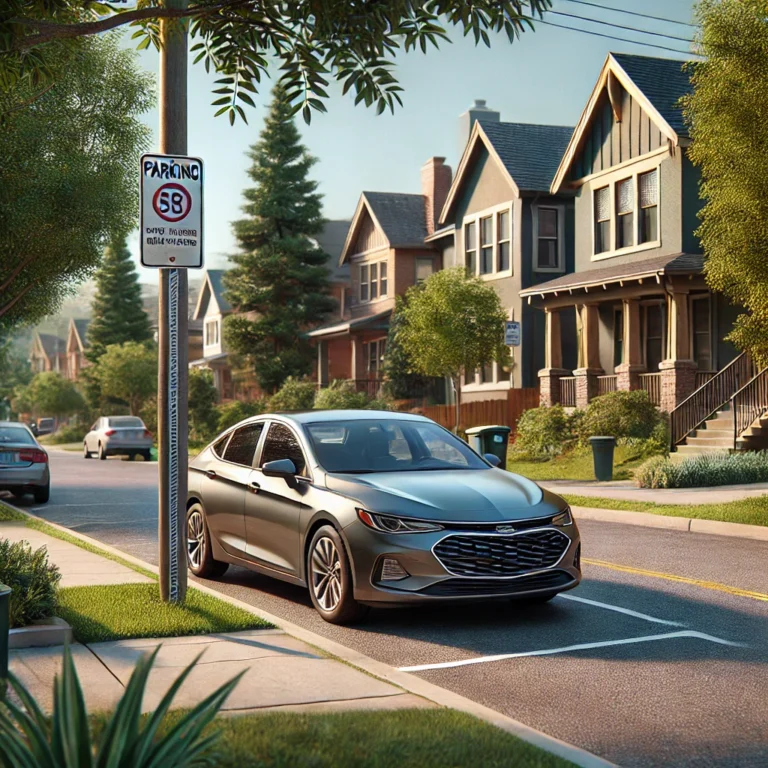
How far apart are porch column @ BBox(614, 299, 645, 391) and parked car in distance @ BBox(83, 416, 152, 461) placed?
19.1m

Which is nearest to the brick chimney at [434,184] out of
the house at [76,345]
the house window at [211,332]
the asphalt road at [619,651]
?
the house window at [211,332]

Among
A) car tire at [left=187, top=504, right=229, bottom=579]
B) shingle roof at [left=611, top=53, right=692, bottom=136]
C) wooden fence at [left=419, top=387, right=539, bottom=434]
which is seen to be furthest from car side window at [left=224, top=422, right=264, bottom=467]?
wooden fence at [left=419, top=387, right=539, bottom=434]

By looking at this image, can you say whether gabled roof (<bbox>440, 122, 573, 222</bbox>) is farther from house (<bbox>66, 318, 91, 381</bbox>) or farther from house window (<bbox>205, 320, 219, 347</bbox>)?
house (<bbox>66, 318, 91, 381</bbox>)

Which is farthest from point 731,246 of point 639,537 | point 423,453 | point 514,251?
point 514,251

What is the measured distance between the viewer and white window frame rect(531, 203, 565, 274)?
35000 millimetres

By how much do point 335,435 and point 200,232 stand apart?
2523 millimetres

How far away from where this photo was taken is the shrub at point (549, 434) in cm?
2834

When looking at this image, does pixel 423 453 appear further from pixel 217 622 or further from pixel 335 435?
pixel 217 622

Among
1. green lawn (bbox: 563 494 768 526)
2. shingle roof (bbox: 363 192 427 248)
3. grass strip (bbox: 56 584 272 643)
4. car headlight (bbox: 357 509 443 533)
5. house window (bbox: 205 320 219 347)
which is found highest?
shingle roof (bbox: 363 192 427 248)

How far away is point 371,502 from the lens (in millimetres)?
8602

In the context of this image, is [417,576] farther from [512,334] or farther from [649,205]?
[649,205]

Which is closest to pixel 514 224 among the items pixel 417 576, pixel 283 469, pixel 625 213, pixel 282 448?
pixel 625 213

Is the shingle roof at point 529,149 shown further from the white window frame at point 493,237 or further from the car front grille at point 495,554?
the car front grille at point 495,554

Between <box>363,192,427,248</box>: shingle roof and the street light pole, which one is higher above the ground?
<box>363,192,427,248</box>: shingle roof
